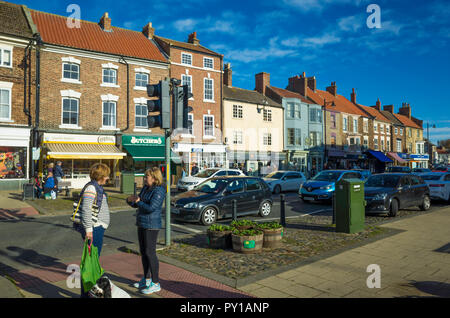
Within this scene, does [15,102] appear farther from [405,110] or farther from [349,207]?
[405,110]

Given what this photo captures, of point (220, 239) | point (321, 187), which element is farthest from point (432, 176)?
point (220, 239)

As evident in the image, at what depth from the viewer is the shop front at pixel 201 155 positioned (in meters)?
27.9

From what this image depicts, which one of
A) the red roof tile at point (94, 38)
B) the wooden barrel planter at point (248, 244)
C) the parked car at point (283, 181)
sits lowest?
the wooden barrel planter at point (248, 244)

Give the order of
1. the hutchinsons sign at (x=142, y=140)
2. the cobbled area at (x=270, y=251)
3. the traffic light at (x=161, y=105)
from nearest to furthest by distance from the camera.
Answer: the cobbled area at (x=270, y=251) → the traffic light at (x=161, y=105) → the hutchinsons sign at (x=142, y=140)

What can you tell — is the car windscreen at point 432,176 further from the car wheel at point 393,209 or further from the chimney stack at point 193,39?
the chimney stack at point 193,39

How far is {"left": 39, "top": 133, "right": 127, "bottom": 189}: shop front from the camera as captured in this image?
21062mm

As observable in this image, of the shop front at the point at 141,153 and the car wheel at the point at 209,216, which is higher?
the shop front at the point at 141,153

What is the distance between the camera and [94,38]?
984 inches

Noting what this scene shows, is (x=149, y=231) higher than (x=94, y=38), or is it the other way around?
(x=94, y=38)

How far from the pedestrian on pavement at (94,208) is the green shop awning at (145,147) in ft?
64.7

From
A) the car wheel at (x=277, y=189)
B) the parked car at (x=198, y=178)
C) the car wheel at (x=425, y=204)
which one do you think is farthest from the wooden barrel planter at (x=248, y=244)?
the car wheel at (x=277, y=189)

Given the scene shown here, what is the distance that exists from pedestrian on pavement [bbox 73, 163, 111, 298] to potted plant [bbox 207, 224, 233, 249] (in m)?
3.10

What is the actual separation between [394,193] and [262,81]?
28.5m
